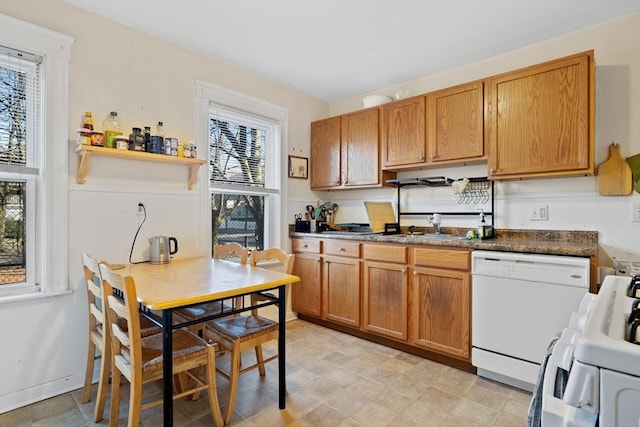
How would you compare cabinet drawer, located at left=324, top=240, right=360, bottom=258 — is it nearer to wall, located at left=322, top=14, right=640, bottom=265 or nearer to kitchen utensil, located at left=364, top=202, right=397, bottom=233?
kitchen utensil, located at left=364, top=202, right=397, bottom=233

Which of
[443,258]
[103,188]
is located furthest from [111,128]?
[443,258]

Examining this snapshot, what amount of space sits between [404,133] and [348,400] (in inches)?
88.0

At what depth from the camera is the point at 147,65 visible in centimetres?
253

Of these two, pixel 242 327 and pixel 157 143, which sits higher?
pixel 157 143

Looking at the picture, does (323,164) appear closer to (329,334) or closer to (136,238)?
(329,334)

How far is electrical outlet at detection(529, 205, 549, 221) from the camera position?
2.59 meters

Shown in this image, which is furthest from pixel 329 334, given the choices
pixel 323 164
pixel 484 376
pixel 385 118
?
pixel 385 118

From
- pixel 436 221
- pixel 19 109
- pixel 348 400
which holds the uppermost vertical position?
pixel 19 109

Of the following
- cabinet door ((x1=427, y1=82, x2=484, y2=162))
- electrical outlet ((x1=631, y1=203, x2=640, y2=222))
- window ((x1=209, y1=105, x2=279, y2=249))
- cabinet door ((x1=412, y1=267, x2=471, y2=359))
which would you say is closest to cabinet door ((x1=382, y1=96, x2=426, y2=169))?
cabinet door ((x1=427, y1=82, x2=484, y2=162))

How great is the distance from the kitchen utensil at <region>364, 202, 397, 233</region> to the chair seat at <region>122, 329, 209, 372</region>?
6.34 ft

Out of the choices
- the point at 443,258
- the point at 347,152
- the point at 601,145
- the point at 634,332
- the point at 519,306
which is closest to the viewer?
the point at 634,332

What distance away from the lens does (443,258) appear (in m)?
2.47

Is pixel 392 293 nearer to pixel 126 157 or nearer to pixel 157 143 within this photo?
pixel 157 143

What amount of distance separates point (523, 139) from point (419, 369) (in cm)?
185
